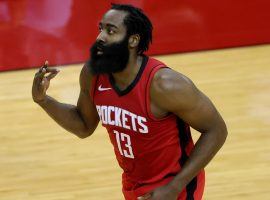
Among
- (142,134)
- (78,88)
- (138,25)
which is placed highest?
(138,25)

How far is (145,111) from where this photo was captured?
8.98 ft

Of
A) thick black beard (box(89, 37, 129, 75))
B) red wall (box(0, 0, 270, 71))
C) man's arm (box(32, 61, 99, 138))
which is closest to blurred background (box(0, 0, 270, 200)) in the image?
red wall (box(0, 0, 270, 71))

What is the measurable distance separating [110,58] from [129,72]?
139mm

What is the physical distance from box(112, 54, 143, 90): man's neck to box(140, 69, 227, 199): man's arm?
0.34 feet

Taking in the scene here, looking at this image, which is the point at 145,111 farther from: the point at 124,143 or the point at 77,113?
the point at 77,113

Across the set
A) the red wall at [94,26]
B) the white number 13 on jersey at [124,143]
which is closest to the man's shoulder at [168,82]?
the white number 13 on jersey at [124,143]

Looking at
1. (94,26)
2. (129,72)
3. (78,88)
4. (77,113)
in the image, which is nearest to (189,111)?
(129,72)

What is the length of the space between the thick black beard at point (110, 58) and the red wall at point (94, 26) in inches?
206

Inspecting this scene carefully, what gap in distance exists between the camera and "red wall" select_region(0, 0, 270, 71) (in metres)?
7.84

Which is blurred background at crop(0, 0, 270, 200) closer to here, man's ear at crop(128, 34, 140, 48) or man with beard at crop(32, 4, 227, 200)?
man with beard at crop(32, 4, 227, 200)

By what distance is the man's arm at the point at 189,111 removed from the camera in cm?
269

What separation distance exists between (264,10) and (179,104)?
5.90m

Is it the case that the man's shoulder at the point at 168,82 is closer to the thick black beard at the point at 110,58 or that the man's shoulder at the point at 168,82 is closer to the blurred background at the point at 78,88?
the thick black beard at the point at 110,58

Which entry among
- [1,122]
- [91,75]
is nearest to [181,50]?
[1,122]
